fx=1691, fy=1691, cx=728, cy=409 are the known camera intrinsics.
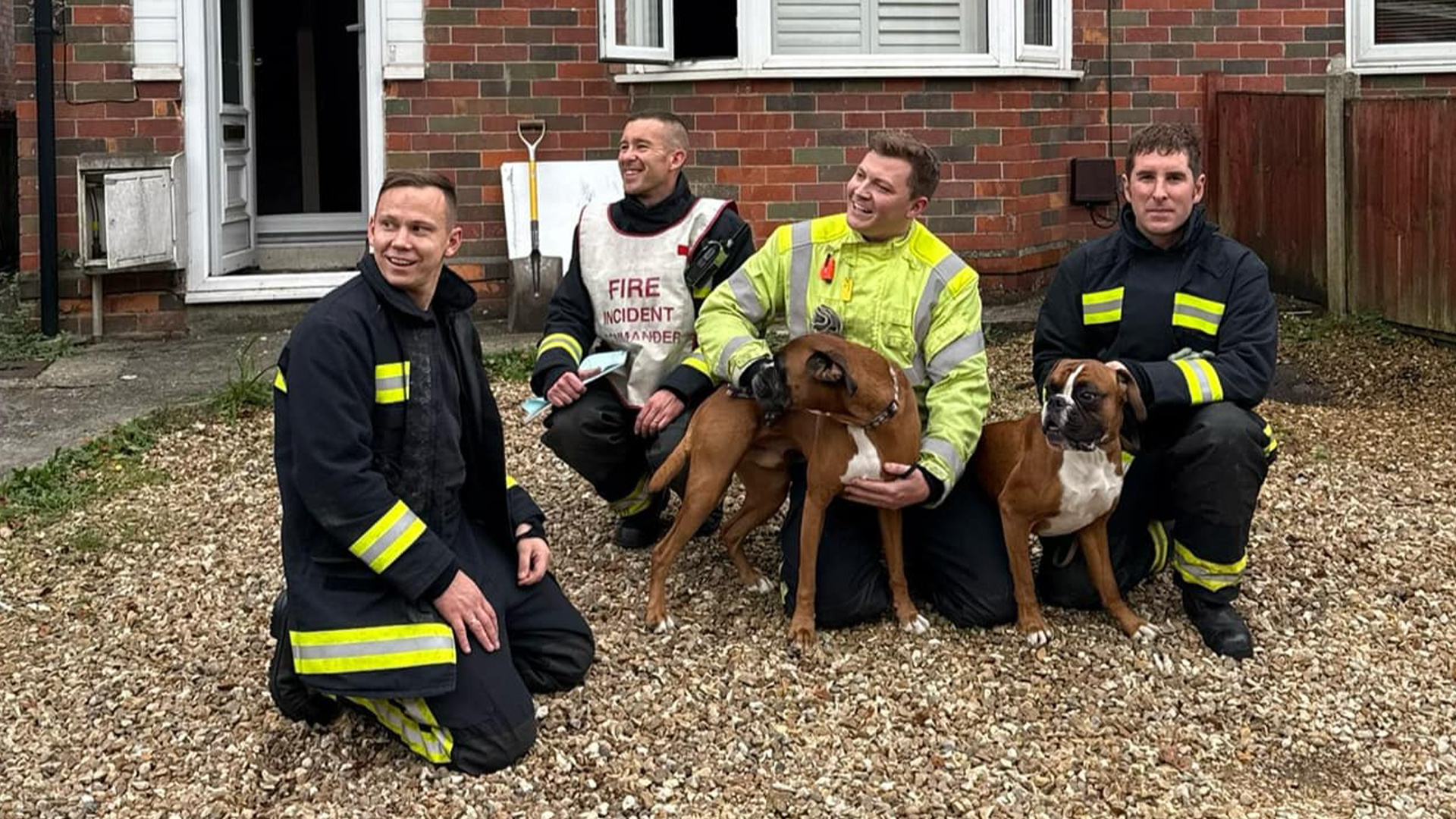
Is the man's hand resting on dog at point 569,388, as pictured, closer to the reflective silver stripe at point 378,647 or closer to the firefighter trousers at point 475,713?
the firefighter trousers at point 475,713

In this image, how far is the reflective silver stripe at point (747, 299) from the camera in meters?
5.12

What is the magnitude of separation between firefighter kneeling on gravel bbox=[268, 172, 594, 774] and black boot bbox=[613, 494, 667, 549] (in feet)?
4.31

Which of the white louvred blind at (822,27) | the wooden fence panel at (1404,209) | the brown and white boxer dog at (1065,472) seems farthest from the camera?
the white louvred blind at (822,27)

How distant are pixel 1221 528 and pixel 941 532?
2.61ft

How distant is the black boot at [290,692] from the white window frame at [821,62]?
20.3 ft

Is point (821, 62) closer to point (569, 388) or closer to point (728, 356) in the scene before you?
point (569, 388)

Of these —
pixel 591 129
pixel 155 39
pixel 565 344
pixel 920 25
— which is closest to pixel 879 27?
pixel 920 25

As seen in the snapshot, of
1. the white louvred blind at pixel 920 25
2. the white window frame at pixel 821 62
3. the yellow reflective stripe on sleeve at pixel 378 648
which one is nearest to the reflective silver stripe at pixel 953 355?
the yellow reflective stripe on sleeve at pixel 378 648

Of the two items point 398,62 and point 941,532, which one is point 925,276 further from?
point 398,62

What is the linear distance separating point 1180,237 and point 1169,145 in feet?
0.92

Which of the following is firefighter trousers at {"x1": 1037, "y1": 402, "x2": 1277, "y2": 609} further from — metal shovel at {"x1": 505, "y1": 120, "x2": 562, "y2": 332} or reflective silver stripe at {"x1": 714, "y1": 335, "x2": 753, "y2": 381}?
metal shovel at {"x1": 505, "y1": 120, "x2": 562, "y2": 332}

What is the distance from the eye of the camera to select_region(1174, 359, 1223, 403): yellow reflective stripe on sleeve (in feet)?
15.4

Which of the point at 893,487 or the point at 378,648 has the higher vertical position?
the point at 893,487

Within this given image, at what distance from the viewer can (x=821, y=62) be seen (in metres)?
10.0
